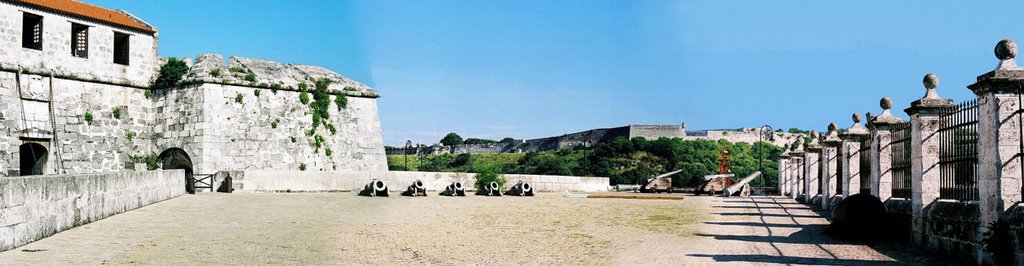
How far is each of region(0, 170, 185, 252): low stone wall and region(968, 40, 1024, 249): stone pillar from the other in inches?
413

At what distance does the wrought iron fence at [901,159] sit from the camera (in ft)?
44.4

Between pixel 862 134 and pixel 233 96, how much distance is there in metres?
22.3

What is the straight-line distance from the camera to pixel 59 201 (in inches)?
474

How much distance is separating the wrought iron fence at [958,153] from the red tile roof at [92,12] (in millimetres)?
26650

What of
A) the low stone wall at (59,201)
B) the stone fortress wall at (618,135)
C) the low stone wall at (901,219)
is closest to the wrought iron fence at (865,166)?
the low stone wall at (901,219)

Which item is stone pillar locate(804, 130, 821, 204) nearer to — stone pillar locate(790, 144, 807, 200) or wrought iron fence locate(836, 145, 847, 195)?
stone pillar locate(790, 144, 807, 200)

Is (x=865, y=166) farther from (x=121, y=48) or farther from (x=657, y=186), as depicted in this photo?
(x=121, y=48)

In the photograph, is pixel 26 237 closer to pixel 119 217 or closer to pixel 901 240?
pixel 119 217

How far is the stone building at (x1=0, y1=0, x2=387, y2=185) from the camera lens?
27984 mm

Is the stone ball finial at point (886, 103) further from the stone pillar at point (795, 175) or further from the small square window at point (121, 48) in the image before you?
the small square window at point (121, 48)

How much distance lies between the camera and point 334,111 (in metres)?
35.4

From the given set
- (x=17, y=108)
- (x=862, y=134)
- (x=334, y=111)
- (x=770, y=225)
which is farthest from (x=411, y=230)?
(x=334, y=111)

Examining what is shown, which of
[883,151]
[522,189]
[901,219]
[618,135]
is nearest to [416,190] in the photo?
[522,189]

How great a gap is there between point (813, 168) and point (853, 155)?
23.9 ft
